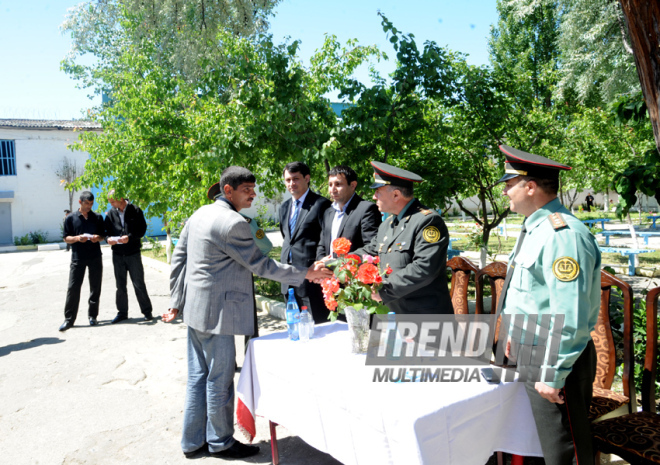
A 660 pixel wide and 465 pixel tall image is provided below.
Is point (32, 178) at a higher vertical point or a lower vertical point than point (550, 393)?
higher

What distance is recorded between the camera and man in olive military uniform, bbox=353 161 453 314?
10.0ft

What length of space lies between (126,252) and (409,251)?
571 centimetres

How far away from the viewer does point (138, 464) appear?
333cm

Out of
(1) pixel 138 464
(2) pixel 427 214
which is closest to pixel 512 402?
(2) pixel 427 214

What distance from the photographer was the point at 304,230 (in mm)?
4707

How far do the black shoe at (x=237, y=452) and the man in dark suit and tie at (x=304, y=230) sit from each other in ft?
4.77

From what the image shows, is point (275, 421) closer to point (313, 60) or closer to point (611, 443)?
point (611, 443)

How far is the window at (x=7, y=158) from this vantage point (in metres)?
28.5

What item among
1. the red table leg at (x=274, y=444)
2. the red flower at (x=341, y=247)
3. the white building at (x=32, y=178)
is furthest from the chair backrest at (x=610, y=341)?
the white building at (x=32, y=178)

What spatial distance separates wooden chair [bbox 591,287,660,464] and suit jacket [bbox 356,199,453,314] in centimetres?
112

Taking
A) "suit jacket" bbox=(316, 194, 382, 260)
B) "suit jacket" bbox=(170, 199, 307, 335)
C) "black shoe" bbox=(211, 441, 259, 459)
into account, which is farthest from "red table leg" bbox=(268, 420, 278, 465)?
"suit jacket" bbox=(316, 194, 382, 260)

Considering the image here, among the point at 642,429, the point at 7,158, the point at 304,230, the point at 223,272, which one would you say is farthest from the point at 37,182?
the point at 642,429

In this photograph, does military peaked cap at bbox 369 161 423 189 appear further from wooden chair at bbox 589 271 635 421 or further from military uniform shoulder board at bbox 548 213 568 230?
wooden chair at bbox 589 271 635 421

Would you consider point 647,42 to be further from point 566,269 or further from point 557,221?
point 566,269
